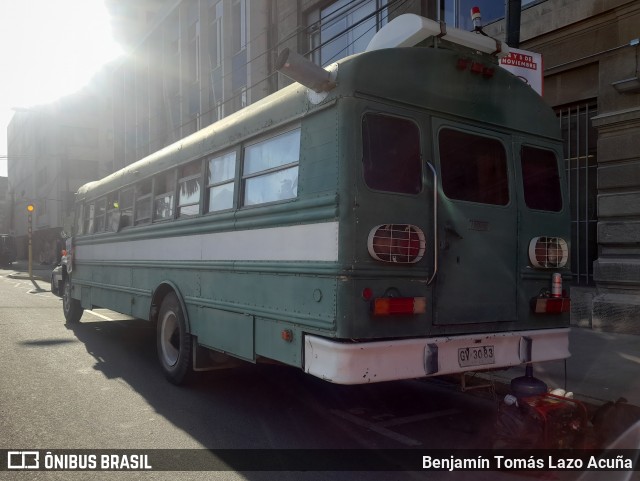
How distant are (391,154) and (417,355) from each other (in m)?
1.57

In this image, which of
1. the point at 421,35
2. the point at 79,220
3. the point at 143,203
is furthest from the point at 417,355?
the point at 79,220

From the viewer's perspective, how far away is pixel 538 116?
5.43m

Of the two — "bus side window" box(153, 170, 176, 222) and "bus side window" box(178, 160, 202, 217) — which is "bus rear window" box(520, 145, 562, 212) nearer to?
"bus side window" box(178, 160, 202, 217)

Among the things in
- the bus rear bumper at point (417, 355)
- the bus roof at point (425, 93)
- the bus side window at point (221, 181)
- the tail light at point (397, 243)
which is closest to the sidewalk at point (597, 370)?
the bus rear bumper at point (417, 355)

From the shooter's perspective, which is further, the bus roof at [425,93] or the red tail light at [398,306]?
the bus roof at [425,93]

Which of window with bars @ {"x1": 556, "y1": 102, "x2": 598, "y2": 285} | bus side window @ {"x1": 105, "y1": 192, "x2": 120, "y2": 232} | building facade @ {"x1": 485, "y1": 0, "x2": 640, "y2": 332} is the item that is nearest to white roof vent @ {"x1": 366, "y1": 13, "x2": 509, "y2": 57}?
bus side window @ {"x1": 105, "y1": 192, "x2": 120, "y2": 232}

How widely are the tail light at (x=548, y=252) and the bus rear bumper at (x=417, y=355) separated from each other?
64 centimetres

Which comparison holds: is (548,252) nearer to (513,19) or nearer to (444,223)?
(444,223)

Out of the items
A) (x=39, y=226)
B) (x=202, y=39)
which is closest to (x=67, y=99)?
(x=39, y=226)

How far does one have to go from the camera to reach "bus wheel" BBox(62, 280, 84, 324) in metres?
11.2

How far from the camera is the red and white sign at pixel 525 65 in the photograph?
7008mm

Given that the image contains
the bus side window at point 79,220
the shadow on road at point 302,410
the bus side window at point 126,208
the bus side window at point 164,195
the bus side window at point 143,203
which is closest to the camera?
the shadow on road at point 302,410

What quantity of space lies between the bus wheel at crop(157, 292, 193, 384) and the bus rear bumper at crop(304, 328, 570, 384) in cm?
242

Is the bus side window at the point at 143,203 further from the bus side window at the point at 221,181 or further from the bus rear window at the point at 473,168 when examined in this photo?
the bus rear window at the point at 473,168
